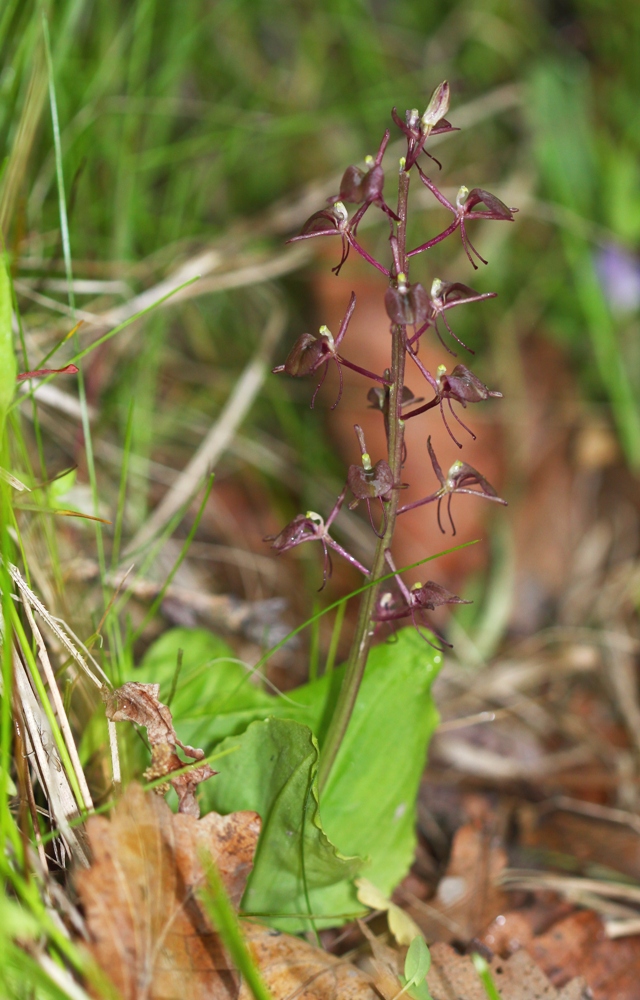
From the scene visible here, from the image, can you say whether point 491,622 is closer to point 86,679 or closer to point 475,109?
point 86,679

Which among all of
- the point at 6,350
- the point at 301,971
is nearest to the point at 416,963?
the point at 301,971

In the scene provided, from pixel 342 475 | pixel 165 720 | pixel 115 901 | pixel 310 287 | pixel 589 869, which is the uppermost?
pixel 310 287

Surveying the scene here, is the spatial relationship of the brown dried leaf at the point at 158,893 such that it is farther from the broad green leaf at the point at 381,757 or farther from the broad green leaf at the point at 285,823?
the broad green leaf at the point at 381,757

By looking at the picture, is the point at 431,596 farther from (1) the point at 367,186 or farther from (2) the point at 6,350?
(2) the point at 6,350

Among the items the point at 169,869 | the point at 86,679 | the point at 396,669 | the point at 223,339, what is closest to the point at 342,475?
the point at 223,339

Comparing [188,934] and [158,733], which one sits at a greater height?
[158,733]

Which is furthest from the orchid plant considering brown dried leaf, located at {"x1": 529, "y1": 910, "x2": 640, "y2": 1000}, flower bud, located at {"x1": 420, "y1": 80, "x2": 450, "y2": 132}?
brown dried leaf, located at {"x1": 529, "y1": 910, "x2": 640, "y2": 1000}

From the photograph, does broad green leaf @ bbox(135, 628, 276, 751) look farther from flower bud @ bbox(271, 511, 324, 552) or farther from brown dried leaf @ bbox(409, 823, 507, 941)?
brown dried leaf @ bbox(409, 823, 507, 941)
